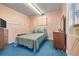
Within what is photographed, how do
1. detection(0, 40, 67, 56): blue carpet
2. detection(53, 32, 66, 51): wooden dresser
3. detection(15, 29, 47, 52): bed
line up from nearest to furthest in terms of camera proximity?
detection(0, 40, 67, 56): blue carpet
detection(15, 29, 47, 52): bed
detection(53, 32, 66, 51): wooden dresser

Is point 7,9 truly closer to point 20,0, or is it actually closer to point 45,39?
point 20,0

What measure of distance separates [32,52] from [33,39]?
0.91ft

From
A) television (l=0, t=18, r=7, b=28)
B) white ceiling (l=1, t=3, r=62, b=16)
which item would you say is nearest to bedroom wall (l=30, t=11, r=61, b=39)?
white ceiling (l=1, t=3, r=62, b=16)

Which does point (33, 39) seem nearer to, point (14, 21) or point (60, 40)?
point (14, 21)

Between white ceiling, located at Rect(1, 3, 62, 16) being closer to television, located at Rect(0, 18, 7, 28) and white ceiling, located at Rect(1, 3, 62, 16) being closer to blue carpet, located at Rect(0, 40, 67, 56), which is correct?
television, located at Rect(0, 18, 7, 28)

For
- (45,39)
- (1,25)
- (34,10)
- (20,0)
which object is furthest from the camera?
(45,39)

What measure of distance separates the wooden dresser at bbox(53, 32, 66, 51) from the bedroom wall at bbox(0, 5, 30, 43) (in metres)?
0.59

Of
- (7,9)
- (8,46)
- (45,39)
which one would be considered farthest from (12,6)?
(45,39)

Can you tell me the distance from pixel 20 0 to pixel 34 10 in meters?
0.50

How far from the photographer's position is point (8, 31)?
5.34ft

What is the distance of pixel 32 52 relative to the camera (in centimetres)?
171

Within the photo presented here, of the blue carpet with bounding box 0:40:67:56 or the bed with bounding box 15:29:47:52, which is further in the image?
the bed with bounding box 15:29:47:52

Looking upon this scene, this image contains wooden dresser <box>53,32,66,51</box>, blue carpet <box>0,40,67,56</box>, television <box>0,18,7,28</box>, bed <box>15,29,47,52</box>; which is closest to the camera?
television <box>0,18,7,28</box>

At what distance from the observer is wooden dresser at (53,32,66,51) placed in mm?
1923
